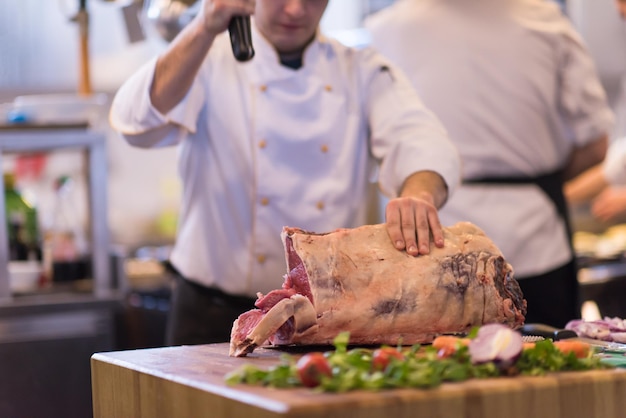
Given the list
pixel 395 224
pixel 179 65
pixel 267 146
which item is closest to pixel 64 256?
pixel 267 146

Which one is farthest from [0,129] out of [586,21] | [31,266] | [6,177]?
[586,21]

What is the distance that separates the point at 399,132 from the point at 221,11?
54 cm

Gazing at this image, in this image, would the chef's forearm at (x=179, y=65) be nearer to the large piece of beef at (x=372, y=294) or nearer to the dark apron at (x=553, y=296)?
the large piece of beef at (x=372, y=294)

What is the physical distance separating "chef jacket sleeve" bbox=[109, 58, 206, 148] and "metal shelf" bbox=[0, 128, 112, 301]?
1.11 meters

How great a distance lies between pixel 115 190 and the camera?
5.68 metres

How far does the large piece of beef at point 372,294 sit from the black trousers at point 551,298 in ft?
3.92

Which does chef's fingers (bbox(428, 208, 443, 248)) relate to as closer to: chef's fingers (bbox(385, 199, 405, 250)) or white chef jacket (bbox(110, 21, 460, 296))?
chef's fingers (bbox(385, 199, 405, 250))

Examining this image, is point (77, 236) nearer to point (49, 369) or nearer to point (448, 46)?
point (49, 369)

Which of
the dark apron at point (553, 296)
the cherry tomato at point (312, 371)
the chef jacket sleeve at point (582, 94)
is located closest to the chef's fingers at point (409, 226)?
the cherry tomato at point (312, 371)

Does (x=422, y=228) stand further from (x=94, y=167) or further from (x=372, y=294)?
(x=94, y=167)

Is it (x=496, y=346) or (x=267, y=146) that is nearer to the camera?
(x=496, y=346)

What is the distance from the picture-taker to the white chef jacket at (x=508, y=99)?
2.99m

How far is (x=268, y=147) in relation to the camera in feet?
7.41

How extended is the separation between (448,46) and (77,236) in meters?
1.45
